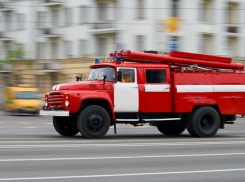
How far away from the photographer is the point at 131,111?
16.7 metres

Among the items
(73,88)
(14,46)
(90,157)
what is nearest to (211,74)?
(73,88)

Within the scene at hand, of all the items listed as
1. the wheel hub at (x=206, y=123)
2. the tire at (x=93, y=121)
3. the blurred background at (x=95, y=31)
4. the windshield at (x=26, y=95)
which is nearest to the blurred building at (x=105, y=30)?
the blurred background at (x=95, y=31)

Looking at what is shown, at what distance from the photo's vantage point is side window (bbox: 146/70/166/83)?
56.2ft

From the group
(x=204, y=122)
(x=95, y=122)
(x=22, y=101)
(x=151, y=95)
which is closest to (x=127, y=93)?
(x=151, y=95)

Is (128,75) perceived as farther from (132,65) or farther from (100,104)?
(100,104)

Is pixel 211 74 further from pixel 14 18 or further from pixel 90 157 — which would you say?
pixel 14 18

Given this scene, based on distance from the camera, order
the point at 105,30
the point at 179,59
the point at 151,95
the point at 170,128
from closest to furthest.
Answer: the point at 151,95 → the point at 179,59 → the point at 170,128 → the point at 105,30

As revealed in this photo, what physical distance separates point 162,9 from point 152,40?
2.65 metres

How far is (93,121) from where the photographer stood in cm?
1591

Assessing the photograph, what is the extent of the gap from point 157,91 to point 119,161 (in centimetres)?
656

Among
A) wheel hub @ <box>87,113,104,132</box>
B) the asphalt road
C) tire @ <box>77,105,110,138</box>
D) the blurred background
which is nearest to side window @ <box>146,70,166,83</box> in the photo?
tire @ <box>77,105,110,138</box>

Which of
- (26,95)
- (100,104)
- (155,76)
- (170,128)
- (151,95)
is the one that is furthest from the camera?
(26,95)

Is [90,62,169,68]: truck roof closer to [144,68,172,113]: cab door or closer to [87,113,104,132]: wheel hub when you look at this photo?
[144,68,172,113]: cab door

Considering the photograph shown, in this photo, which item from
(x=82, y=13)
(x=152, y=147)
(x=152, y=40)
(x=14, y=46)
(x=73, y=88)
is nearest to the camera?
(x=152, y=147)
